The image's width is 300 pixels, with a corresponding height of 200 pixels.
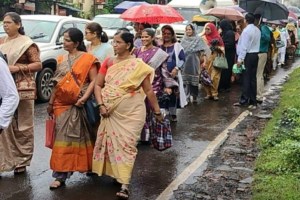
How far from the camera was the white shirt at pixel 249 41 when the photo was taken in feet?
34.1

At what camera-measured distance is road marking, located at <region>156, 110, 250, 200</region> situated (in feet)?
18.3

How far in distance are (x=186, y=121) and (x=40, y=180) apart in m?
4.01

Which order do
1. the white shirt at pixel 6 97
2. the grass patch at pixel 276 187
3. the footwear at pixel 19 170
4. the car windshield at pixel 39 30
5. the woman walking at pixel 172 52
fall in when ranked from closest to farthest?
1. the white shirt at pixel 6 97
2. the grass patch at pixel 276 187
3. the footwear at pixel 19 170
4. the woman walking at pixel 172 52
5. the car windshield at pixel 39 30

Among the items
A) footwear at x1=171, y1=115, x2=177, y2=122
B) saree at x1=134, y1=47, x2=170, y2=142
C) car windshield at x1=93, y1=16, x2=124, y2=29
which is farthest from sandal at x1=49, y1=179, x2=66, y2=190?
car windshield at x1=93, y1=16, x2=124, y2=29

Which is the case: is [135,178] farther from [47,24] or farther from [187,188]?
[47,24]

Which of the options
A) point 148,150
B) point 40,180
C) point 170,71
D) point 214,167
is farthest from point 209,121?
point 40,180

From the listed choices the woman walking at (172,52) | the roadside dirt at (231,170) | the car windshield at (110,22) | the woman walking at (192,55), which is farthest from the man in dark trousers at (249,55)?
the car windshield at (110,22)

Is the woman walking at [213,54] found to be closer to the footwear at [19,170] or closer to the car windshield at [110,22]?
the footwear at [19,170]

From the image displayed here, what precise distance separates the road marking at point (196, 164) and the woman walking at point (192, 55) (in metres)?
1.79

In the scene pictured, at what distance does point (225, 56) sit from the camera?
1283 cm

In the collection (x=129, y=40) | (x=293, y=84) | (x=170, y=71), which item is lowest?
(x=293, y=84)

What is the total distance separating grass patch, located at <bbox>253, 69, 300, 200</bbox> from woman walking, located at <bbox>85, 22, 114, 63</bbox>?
216 centimetres

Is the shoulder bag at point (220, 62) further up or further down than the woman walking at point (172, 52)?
further down

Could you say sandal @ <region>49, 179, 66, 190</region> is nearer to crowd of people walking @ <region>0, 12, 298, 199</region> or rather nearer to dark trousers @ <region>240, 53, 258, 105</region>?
crowd of people walking @ <region>0, 12, 298, 199</region>
